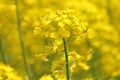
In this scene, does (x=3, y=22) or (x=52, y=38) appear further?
(x=3, y=22)

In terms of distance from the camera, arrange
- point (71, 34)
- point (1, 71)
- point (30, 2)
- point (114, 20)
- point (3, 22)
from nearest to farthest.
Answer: point (71, 34)
point (1, 71)
point (3, 22)
point (30, 2)
point (114, 20)

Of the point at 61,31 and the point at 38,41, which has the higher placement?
the point at 38,41

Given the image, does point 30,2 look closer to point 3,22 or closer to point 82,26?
point 3,22

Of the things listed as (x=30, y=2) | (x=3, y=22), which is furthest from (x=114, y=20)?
(x=3, y=22)

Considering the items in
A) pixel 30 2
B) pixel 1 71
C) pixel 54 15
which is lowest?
pixel 1 71

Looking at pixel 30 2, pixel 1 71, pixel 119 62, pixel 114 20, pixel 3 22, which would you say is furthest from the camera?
pixel 114 20

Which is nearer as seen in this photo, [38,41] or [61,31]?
[61,31]

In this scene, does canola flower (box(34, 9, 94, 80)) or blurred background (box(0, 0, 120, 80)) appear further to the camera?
blurred background (box(0, 0, 120, 80))

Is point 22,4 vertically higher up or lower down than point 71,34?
higher up

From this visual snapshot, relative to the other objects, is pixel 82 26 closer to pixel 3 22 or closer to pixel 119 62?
pixel 3 22

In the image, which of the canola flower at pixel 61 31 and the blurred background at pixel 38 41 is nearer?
the canola flower at pixel 61 31
